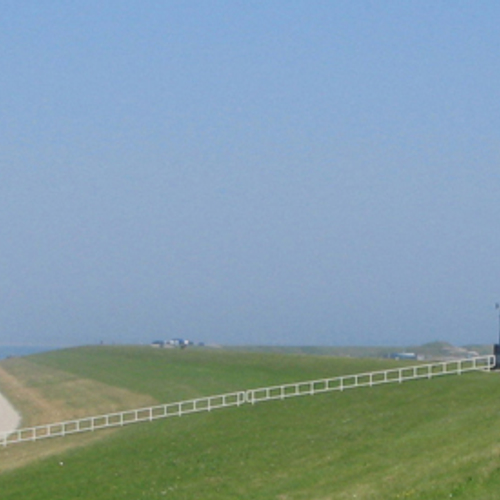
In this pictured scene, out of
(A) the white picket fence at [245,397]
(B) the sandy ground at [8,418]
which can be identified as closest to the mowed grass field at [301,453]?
(A) the white picket fence at [245,397]

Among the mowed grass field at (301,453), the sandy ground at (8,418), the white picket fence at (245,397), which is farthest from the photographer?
the sandy ground at (8,418)

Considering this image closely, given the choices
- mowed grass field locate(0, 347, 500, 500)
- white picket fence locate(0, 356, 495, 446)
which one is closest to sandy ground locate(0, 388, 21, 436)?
white picket fence locate(0, 356, 495, 446)

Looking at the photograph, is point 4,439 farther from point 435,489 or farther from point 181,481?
point 435,489

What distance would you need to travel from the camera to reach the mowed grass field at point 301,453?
36.7m

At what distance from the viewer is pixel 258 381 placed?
91.4 metres

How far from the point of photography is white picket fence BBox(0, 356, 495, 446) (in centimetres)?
6750

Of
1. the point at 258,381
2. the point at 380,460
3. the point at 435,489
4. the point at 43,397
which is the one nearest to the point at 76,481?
the point at 380,460

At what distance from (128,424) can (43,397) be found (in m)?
37.9

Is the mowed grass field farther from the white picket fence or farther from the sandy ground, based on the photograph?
the sandy ground

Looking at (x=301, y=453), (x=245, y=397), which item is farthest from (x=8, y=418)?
(x=301, y=453)

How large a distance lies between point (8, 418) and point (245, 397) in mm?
26956

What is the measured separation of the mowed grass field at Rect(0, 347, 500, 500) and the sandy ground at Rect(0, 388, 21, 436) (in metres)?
14.5

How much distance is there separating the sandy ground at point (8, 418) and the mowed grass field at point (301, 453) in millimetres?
14461

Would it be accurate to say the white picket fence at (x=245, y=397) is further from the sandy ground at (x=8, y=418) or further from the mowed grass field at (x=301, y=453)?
the sandy ground at (x=8, y=418)
